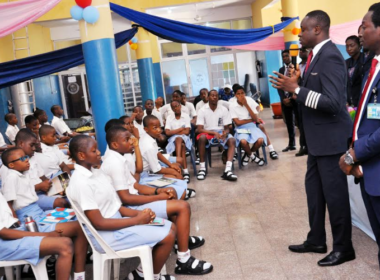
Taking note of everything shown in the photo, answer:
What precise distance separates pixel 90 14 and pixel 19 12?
0.73 m

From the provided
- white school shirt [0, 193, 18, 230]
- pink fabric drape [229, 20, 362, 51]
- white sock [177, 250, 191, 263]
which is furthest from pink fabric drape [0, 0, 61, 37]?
pink fabric drape [229, 20, 362, 51]

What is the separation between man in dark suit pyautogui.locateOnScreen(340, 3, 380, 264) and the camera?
186cm

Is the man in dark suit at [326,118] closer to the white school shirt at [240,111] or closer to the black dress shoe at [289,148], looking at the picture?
the white school shirt at [240,111]

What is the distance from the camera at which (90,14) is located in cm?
391

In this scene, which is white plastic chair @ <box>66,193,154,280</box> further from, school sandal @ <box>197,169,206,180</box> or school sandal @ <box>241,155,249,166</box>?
school sandal @ <box>241,155,249,166</box>

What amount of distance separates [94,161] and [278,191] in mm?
2605

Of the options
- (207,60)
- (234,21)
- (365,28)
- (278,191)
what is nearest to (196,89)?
(207,60)

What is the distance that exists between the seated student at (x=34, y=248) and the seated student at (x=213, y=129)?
3299mm

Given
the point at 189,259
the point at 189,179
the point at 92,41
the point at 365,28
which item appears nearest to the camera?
the point at 365,28

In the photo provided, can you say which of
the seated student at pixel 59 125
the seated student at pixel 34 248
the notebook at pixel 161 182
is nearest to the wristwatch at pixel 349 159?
the seated student at pixel 34 248

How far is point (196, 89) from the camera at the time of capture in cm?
1437

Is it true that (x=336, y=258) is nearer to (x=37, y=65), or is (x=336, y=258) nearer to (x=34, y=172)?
(x=34, y=172)

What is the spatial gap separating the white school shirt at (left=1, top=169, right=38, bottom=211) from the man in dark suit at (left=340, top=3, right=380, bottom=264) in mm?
2119

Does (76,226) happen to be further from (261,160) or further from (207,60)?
(207,60)
